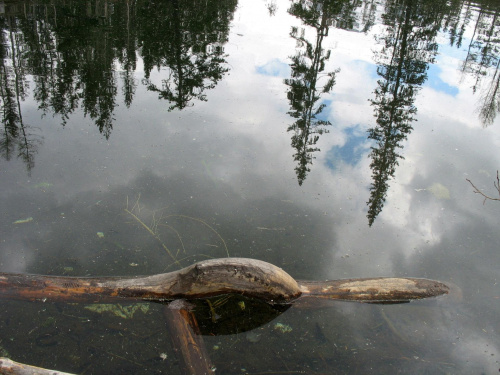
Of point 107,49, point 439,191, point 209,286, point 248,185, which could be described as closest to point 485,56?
point 439,191

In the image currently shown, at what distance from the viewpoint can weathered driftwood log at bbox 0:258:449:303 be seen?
11.5ft

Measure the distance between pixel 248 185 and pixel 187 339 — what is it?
2560 millimetres

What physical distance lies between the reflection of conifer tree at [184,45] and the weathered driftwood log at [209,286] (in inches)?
172

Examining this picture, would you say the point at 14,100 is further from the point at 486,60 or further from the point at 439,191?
the point at 486,60

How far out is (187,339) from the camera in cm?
333

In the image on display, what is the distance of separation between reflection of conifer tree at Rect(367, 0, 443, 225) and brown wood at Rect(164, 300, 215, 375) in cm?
270

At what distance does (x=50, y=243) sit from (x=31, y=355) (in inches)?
52.7

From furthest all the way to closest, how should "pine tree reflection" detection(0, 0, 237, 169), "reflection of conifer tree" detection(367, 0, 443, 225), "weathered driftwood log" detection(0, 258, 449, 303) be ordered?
"pine tree reflection" detection(0, 0, 237, 169), "reflection of conifer tree" detection(367, 0, 443, 225), "weathered driftwood log" detection(0, 258, 449, 303)

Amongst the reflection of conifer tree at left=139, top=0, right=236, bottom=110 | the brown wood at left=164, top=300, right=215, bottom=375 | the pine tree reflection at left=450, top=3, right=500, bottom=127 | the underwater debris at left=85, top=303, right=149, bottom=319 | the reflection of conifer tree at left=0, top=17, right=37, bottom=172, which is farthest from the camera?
the pine tree reflection at left=450, top=3, right=500, bottom=127

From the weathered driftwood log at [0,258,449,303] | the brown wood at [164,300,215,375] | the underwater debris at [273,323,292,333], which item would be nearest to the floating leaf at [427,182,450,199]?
the weathered driftwood log at [0,258,449,303]

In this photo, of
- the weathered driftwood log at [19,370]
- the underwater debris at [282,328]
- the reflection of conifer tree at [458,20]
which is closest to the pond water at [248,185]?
the underwater debris at [282,328]

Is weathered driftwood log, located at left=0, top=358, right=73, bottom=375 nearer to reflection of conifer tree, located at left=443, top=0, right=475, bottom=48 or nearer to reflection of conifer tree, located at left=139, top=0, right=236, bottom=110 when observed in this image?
reflection of conifer tree, located at left=139, top=0, right=236, bottom=110

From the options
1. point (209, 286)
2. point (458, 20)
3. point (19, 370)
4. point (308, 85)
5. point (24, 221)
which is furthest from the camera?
point (458, 20)

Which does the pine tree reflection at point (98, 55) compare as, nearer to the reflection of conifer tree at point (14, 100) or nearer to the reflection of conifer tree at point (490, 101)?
the reflection of conifer tree at point (14, 100)
